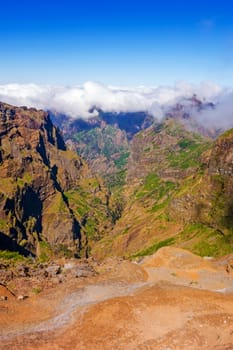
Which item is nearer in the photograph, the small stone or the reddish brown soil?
the reddish brown soil

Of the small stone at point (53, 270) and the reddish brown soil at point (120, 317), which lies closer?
the reddish brown soil at point (120, 317)

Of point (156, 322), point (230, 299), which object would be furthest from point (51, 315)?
point (230, 299)

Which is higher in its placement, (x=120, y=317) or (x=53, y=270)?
(x=120, y=317)

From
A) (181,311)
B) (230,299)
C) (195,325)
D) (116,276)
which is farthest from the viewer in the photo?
(116,276)

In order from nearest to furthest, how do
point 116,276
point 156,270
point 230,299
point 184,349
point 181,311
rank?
point 184,349 → point 181,311 → point 230,299 → point 116,276 → point 156,270

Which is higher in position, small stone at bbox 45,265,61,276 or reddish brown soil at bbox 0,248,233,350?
reddish brown soil at bbox 0,248,233,350

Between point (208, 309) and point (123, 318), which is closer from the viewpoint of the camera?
point (123, 318)

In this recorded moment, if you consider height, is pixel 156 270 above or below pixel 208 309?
below

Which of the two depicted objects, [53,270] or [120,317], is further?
[53,270]

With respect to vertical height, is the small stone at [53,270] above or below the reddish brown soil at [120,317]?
below

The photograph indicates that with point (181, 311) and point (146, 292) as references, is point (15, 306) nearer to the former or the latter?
point (146, 292)

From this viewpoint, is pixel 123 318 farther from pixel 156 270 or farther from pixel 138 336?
pixel 156 270
